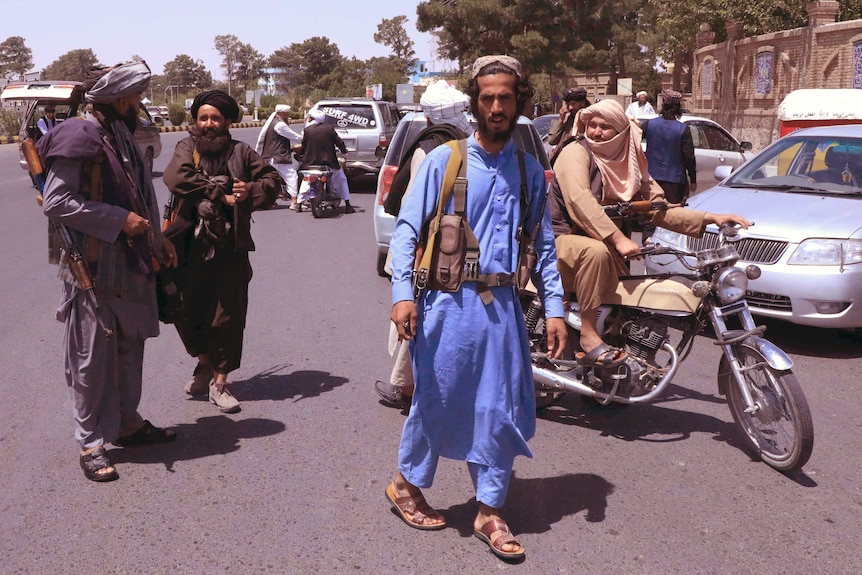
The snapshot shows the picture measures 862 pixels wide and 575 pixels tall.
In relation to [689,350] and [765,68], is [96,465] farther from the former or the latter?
[765,68]

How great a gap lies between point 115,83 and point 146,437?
179 cm

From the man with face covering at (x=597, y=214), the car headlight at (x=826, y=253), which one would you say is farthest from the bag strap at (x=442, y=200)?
the car headlight at (x=826, y=253)

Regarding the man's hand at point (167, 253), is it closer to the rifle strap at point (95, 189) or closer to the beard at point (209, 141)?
the rifle strap at point (95, 189)

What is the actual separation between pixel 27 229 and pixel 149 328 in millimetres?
9827

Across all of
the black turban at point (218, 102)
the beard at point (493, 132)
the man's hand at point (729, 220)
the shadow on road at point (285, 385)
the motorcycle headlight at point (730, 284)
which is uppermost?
the black turban at point (218, 102)

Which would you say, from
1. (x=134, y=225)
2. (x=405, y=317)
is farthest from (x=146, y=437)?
(x=405, y=317)

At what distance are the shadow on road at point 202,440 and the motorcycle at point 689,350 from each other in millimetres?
1592

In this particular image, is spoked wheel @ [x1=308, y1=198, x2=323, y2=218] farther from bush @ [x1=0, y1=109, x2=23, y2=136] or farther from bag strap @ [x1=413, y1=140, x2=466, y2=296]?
bush @ [x1=0, y1=109, x2=23, y2=136]

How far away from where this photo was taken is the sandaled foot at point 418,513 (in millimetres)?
3748

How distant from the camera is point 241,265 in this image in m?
5.23

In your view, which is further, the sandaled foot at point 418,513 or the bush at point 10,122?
the bush at point 10,122

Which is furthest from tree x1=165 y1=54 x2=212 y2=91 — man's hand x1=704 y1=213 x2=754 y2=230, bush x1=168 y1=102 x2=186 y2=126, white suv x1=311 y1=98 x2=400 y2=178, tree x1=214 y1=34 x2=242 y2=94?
man's hand x1=704 y1=213 x2=754 y2=230

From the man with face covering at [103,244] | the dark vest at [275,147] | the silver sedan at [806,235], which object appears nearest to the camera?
the man with face covering at [103,244]

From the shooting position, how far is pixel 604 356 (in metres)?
4.69
